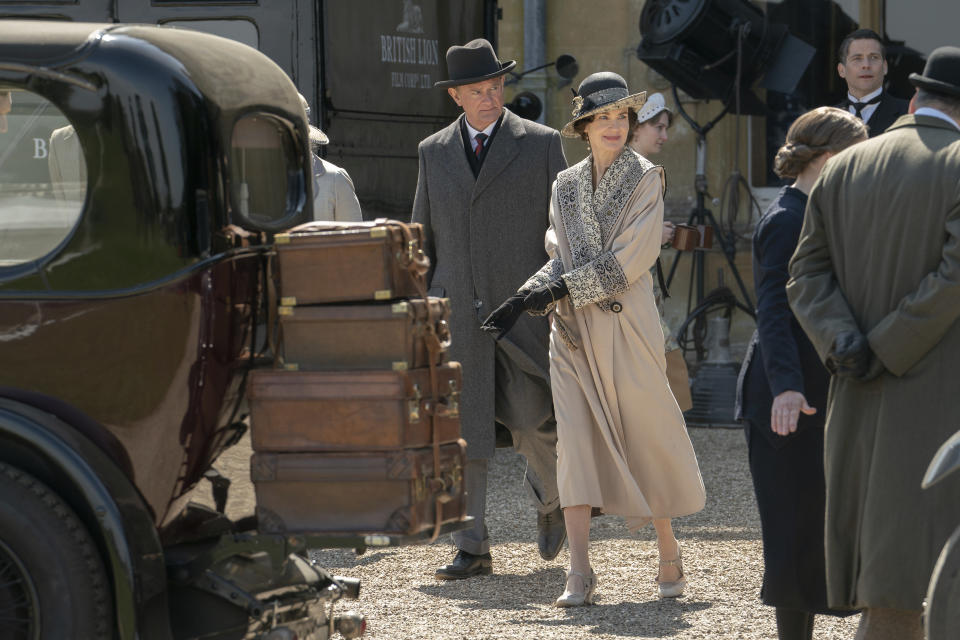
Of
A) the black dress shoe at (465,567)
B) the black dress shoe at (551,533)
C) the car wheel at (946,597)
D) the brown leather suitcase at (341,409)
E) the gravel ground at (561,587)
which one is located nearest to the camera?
the car wheel at (946,597)

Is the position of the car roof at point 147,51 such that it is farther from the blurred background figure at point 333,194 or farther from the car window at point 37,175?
the blurred background figure at point 333,194

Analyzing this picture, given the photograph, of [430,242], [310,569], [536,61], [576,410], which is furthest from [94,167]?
[536,61]

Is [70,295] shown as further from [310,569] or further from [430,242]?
[430,242]

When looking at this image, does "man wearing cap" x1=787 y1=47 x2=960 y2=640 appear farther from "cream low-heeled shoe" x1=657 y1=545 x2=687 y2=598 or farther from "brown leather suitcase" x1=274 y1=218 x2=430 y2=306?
"cream low-heeled shoe" x1=657 y1=545 x2=687 y2=598

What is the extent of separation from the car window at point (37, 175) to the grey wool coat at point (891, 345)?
1.80 m

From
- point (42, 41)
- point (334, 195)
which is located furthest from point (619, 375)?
point (42, 41)

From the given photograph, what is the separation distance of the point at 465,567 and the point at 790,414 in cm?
226

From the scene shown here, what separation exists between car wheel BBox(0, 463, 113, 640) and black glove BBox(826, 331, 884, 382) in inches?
71.1

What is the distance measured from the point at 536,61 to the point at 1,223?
10692mm

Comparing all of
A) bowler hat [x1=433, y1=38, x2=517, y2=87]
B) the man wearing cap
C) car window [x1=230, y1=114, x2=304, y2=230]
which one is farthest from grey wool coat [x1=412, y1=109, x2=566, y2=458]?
the man wearing cap

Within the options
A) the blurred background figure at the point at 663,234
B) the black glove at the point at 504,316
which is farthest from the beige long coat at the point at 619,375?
the blurred background figure at the point at 663,234

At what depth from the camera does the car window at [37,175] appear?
160 inches

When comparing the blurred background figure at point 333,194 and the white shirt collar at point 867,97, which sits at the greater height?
the white shirt collar at point 867,97

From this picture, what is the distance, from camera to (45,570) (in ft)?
12.8
